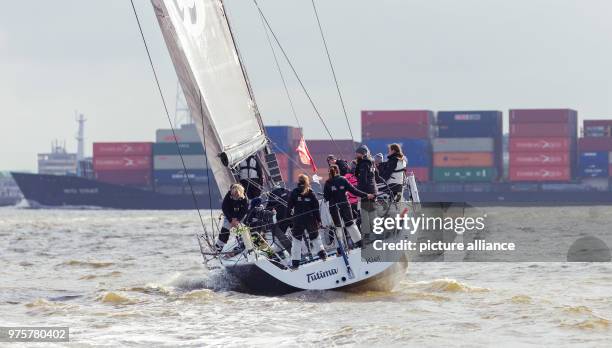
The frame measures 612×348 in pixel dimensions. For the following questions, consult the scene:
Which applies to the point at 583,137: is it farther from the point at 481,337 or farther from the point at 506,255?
the point at 481,337

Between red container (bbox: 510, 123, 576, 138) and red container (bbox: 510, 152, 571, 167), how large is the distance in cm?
152

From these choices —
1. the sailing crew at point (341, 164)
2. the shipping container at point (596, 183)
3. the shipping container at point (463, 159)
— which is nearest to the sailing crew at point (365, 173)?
the sailing crew at point (341, 164)

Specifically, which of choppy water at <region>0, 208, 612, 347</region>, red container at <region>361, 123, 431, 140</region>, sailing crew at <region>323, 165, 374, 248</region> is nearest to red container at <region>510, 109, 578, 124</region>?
red container at <region>361, 123, 431, 140</region>

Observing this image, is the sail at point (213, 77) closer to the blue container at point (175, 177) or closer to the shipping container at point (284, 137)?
the shipping container at point (284, 137)

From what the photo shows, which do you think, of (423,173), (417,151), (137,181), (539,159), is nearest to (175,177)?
(137,181)

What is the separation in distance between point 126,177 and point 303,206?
88.9m

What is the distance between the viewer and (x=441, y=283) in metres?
17.9

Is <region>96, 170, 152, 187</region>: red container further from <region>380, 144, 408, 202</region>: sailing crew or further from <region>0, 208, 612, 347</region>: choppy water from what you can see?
<region>380, 144, 408, 202</region>: sailing crew

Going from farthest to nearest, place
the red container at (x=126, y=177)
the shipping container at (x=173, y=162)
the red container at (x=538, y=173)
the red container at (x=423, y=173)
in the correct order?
the red container at (x=126, y=177)
the shipping container at (x=173, y=162)
the red container at (x=538, y=173)
the red container at (x=423, y=173)

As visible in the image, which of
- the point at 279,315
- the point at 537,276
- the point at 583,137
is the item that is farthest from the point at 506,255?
Result: the point at 583,137

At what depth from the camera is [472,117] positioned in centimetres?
9169

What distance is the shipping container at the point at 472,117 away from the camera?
9162cm

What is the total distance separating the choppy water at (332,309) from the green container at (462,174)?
2687 inches

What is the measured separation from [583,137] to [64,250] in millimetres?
67758
